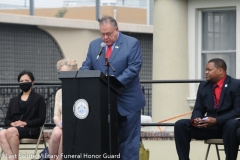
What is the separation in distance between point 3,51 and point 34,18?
4.07 ft

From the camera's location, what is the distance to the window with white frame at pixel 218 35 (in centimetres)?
1461

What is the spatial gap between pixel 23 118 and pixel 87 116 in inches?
99.7

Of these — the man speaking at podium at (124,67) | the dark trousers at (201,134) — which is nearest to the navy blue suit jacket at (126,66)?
the man speaking at podium at (124,67)

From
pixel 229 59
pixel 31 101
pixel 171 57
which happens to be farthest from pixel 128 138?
pixel 229 59

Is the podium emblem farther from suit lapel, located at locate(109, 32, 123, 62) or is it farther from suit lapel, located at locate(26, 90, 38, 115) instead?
suit lapel, located at locate(26, 90, 38, 115)

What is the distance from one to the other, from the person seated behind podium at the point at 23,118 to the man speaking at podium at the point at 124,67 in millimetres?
1897

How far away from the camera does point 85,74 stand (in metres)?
8.92

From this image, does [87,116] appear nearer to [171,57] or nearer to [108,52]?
[108,52]

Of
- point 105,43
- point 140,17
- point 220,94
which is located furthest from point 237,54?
point 140,17

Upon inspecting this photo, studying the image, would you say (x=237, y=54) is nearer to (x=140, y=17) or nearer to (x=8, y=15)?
(x=8, y=15)

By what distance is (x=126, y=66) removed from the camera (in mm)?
9445

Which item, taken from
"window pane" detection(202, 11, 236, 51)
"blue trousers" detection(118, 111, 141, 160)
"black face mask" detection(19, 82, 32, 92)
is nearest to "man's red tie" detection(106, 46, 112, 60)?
"blue trousers" detection(118, 111, 141, 160)

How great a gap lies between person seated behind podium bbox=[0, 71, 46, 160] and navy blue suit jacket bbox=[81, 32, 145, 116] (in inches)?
74.7

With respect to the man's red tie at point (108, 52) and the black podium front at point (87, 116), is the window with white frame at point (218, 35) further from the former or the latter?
the black podium front at point (87, 116)
